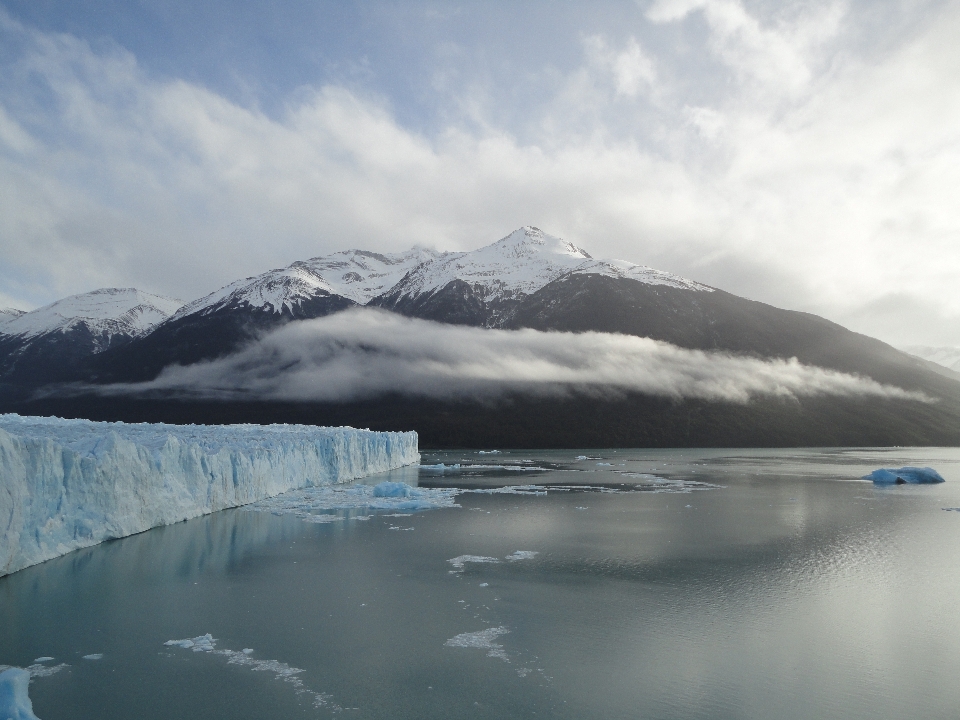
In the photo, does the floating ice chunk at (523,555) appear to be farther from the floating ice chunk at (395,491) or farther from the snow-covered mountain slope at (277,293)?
the snow-covered mountain slope at (277,293)

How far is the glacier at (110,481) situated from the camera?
10.4 meters

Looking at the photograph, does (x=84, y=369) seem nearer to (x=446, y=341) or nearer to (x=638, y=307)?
(x=446, y=341)

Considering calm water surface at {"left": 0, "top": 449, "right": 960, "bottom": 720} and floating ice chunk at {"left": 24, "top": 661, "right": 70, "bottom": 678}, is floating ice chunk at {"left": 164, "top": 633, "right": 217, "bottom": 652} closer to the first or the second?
calm water surface at {"left": 0, "top": 449, "right": 960, "bottom": 720}

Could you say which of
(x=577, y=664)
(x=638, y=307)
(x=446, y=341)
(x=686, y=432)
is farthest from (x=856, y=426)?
(x=577, y=664)

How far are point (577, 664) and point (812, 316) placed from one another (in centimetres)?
13831

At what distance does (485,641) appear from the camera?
7754 millimetres

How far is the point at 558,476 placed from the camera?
36656 mm

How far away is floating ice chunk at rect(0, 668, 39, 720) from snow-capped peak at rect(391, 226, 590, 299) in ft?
475

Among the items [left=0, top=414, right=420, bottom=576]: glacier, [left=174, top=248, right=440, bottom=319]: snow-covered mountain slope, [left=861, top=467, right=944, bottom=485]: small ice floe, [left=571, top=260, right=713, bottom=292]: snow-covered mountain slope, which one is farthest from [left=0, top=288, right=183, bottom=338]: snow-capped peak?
[left=861, top=467, right=944, bottom=485]: small ice floe

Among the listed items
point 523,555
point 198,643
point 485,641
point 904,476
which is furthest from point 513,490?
point 904,476

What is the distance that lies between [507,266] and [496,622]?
522 ft

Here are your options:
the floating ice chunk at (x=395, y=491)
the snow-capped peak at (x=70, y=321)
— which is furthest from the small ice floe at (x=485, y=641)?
the snow-capped peak at (x=70, y=321)

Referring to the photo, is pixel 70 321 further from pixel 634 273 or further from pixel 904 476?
pixel 904 476

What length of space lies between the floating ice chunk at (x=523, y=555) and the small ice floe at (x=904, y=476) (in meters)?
25.5
